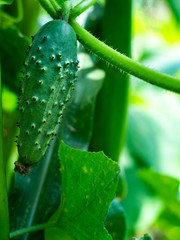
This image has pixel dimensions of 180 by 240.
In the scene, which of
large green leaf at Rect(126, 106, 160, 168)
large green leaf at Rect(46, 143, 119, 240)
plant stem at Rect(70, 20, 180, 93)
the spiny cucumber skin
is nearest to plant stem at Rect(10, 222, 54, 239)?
large green leaf at Rect(46, 143, 119, 240)

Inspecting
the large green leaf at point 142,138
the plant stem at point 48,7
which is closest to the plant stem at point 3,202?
the plant stem at point 48,7

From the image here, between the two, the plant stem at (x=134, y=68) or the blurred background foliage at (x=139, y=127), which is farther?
the blurred background foliage at (x=139, y=127)

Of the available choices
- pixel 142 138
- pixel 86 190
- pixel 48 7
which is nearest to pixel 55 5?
pixel 48 7

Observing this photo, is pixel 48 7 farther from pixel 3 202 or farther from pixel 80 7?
pixel 3 202

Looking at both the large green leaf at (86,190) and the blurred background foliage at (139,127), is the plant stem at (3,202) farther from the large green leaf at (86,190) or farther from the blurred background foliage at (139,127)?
the blurred background foliage at (139,127)

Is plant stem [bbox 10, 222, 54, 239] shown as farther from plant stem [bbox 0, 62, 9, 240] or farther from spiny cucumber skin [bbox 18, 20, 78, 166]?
spiny cucumber skin [bbox 18, 20, 78, 166]

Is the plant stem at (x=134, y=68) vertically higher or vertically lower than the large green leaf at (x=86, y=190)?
higher

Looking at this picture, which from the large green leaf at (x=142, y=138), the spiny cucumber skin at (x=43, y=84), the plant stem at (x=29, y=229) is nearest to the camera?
the spiny cucumber skin at (x=43, y=84)
